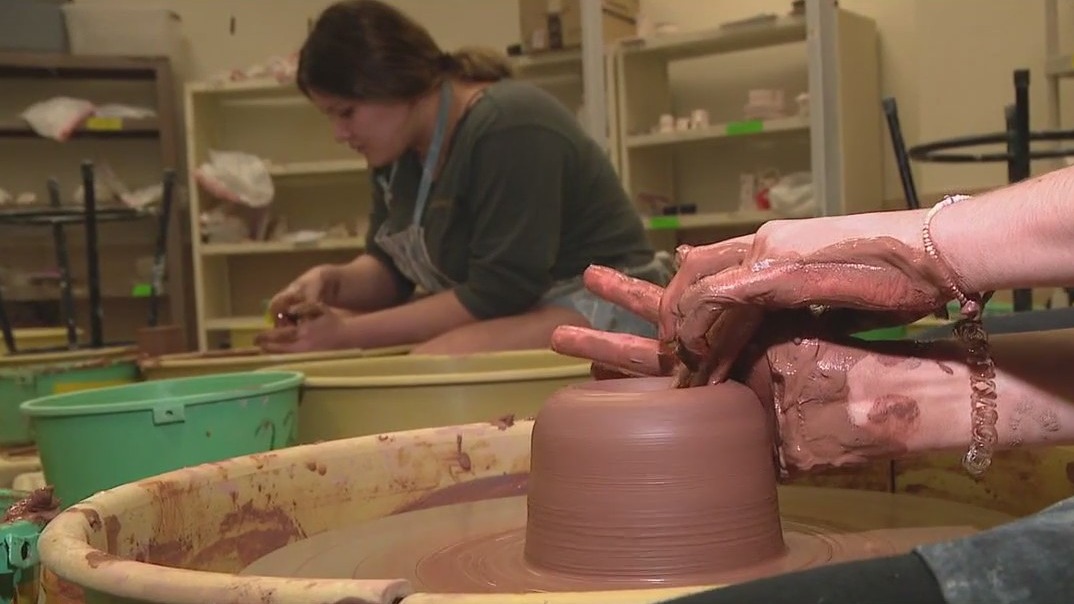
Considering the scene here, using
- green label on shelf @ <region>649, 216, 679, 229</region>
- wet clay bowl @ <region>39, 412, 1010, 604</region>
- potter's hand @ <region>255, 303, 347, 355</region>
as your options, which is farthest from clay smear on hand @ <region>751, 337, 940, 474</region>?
green label on shelf @ <region>649, 216, 679, 229</region>

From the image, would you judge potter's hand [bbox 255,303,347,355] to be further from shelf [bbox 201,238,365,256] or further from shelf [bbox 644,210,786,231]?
shelf [bbox 201,238,365,256]

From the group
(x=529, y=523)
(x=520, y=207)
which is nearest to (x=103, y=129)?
(x=520, y=207)

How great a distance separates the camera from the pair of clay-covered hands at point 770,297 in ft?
2.30

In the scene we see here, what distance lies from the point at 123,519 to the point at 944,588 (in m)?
0.65

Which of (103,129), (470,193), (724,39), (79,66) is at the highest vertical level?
(79,66)

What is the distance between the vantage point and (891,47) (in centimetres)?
394

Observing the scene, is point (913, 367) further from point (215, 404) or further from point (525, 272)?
point (525, 272)

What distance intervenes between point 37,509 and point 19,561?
0.08 m

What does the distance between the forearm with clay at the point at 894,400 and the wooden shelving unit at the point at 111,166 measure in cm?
419

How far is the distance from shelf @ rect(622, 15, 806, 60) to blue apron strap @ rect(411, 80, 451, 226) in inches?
72.3

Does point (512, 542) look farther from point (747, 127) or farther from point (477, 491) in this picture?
point (747, 127)

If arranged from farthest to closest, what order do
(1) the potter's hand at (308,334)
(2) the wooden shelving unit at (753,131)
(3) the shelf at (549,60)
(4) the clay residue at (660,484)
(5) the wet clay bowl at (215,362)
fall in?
(3) the shelf at (549,60) → (2) the wooden shelving unit at (753,131) → (1) the potter's hand at (308,334) → (5) the wet clay bowl at (215,362) → (4) the clay residue at (660,484)

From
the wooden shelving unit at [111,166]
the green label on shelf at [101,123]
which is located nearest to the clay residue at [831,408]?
the wooden shelving unit at [111,166]

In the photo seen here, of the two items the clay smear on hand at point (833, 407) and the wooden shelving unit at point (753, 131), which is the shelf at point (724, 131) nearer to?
the wooden shelving unit at point (753, 131)
